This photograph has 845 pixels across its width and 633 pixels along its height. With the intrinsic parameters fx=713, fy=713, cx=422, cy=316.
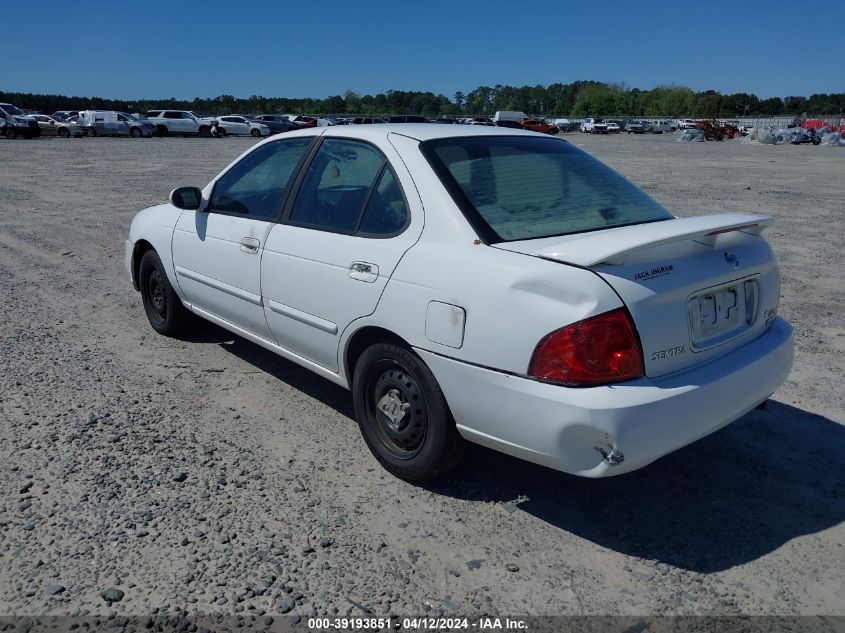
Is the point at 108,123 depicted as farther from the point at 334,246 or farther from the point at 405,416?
the point at 405,416

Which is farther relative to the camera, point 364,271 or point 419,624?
point 364,271

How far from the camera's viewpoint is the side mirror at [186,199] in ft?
15.6

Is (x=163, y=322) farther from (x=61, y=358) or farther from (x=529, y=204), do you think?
(x=529, y=204)

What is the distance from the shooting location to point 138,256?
5.64m

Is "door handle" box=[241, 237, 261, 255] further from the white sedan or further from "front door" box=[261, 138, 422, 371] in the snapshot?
"front door" box=[261, 138, 422, 371]

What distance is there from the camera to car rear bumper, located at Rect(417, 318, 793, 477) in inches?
104

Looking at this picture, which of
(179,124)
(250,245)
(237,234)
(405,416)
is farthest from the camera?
(179,124)

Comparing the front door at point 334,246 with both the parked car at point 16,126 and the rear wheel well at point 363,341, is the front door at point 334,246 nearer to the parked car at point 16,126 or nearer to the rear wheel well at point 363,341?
the rear wheel well at point 363,341

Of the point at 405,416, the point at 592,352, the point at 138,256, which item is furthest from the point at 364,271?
the point at 138,256

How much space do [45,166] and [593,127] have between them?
2418 inches

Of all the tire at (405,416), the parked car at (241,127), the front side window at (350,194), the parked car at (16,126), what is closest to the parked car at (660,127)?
the parked car at (241,127)

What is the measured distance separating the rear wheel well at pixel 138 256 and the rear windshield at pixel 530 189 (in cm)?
292

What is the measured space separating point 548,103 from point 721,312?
182 m

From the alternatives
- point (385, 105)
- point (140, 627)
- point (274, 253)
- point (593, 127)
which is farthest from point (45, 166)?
point (385, 105)
